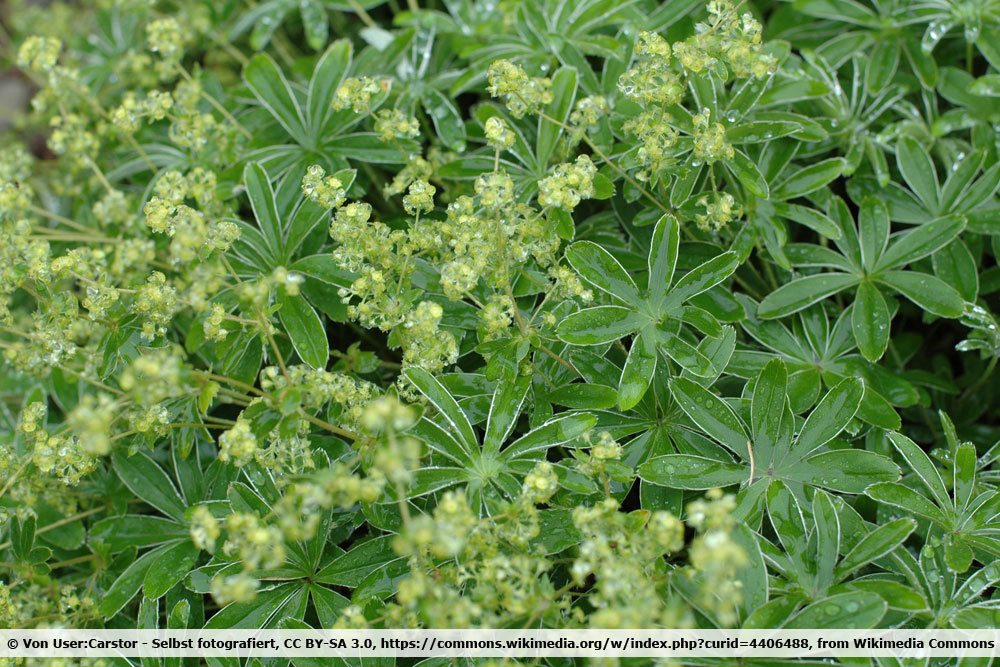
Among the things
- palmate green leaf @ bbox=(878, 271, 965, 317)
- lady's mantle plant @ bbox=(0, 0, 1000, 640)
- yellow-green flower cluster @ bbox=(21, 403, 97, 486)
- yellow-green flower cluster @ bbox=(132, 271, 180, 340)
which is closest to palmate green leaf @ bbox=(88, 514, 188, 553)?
lady's mantle plant @ bbox=(0, 0, 1000, 640)

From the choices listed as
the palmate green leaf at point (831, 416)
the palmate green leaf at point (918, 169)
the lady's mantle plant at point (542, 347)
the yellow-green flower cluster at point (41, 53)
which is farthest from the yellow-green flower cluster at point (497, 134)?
the yellow-green flower cluster at point (41, 53)

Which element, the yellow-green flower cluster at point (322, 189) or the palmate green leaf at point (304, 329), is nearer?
the yellow-green flower cluster at point (322, 189)

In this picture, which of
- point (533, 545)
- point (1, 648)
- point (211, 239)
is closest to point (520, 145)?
point (211, 239)

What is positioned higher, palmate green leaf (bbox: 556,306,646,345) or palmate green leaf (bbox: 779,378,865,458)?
palmate green leaf (bbox: 556,306,646,345)

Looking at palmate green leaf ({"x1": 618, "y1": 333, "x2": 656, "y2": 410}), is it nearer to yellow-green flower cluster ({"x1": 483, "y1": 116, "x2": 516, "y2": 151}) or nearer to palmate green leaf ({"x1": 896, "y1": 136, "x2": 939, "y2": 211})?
yellow-green flower cluster ({"x1": 483, "y1": 116, "x2": 516, "y2": 151})

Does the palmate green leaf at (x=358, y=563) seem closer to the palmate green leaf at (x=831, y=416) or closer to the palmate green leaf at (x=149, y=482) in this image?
the palmate green leaf at (x=149, y=482)

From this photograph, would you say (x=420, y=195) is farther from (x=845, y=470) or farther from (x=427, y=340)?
(x=845, y=470)

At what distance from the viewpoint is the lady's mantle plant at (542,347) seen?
6.90ft

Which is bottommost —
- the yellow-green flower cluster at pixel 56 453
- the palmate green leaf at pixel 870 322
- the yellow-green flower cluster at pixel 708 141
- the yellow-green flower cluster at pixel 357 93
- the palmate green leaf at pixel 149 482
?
the palmate green leaf at pixel 149 482

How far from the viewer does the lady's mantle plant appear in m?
2.10

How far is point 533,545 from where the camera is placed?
2227 millimetres

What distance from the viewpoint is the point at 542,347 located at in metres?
2.46

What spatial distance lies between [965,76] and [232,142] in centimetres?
286

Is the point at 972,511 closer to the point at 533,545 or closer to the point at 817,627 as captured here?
the point at 817,627
